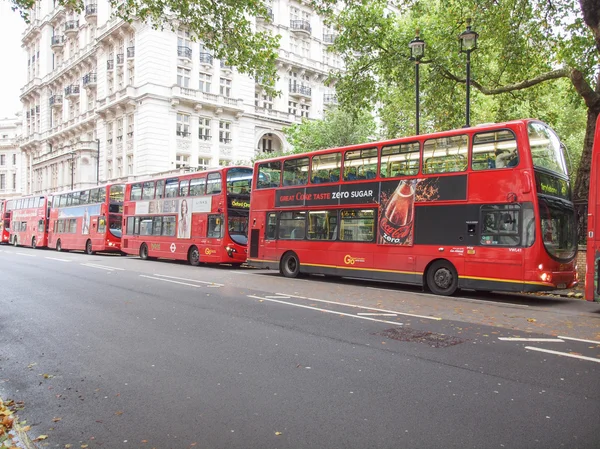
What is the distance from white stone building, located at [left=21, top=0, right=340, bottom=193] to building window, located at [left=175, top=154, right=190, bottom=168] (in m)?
0.18

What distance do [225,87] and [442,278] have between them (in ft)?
133

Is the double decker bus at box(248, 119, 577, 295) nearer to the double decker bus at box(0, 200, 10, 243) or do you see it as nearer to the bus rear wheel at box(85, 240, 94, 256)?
the bus rear wheel at box(85, 240, 94, 256)

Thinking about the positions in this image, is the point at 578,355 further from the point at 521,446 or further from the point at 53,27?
the point at 53,27

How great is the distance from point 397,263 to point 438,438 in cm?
1055

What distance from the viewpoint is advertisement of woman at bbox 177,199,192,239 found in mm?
23422

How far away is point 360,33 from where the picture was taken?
73.4 ft

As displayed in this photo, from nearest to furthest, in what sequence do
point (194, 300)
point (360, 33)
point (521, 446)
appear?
point (521, 446), point (194, 300), point (360, 33)

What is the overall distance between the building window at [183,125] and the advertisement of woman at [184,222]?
23765 millimetres

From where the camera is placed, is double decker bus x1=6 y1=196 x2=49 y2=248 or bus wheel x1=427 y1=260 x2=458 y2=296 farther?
double decker bus x1=6 y1=196 x2=49 y2=248

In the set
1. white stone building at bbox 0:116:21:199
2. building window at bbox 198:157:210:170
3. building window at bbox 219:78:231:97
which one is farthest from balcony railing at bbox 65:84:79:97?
white stone building at bbox 0:116:21:199

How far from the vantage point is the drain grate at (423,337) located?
7152 millimetres

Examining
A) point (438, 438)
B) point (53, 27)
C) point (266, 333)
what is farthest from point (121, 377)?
point (53, 27)

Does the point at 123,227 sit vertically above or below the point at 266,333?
above

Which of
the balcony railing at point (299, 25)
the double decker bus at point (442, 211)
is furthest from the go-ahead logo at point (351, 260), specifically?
the balcony railing at point (299, 25)
